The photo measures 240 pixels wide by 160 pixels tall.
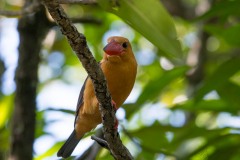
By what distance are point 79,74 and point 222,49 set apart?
6.53ft

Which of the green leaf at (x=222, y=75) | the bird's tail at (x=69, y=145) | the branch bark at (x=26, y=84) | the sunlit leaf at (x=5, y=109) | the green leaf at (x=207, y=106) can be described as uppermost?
the sunlit leaf at (x=5, y=109)

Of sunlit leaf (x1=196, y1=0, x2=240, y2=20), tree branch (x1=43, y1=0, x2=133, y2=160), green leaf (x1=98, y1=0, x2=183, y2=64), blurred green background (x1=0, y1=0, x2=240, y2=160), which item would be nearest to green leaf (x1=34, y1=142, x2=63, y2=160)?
blurred green background (x1=0, y1=0, x2=240, y2=160)

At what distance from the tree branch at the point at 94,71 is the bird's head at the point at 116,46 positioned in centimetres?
58

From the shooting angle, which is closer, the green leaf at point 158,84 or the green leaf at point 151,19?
the green leaf at point 151,19

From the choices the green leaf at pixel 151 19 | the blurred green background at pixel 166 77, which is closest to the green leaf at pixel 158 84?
the blurred green background at pixel 166 77

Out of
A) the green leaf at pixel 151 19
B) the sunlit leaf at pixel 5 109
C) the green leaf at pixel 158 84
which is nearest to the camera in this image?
the green leaf at pixel 151 19

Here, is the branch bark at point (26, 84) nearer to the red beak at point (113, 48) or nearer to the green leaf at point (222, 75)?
the red beak at point (113, 48)

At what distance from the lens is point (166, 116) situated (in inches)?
252

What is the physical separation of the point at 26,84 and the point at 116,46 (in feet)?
2.08

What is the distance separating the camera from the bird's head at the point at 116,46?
304cm

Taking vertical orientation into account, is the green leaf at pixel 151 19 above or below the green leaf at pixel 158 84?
below

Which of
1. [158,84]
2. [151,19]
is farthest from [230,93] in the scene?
[151,19]

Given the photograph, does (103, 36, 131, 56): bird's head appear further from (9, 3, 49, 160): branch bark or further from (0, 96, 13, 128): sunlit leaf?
(0, 96, 13, 128): sunlit leaf

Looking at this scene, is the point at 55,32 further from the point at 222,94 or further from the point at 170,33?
the point at 170,33
